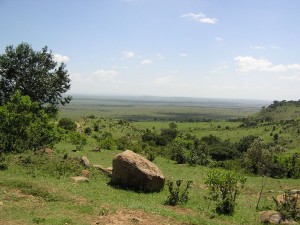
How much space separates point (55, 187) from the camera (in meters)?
21.3

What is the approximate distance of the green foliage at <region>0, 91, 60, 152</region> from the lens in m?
28.9

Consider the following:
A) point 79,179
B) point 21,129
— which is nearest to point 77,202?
point 79,179

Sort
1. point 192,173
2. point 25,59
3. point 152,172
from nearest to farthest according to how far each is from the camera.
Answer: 1. point 152,172
2. point 192,173
3. point 25,59

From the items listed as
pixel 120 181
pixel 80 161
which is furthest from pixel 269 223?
pixel 80 161

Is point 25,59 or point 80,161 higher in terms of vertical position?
point 25,59

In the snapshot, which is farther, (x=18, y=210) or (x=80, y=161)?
(x=80, y=161)

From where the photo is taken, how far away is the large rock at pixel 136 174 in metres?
25.0

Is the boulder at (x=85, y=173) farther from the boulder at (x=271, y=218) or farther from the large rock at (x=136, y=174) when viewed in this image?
the boulder at (x=271, y=218)

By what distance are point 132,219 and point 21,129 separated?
17120mm

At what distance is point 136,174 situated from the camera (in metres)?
Result: 25.0

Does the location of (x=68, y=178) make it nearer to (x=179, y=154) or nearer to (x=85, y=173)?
(x=85, y=173)

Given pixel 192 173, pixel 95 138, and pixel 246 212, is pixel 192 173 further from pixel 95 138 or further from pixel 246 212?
pixel 95 138

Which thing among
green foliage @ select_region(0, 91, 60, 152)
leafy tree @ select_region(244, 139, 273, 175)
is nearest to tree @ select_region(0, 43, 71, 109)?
green foliage @ select_region(0, 91, 60, 152)

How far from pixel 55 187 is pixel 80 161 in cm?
873
